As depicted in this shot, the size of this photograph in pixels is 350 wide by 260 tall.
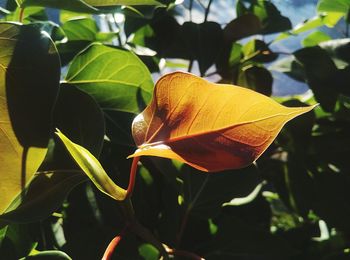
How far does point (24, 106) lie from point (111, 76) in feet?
0.40

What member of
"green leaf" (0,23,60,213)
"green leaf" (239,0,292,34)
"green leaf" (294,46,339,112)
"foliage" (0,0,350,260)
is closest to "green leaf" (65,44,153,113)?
"foliage" (0,0,350,260)

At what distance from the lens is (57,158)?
336 mm

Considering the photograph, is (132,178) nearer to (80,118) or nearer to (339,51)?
(80,118)

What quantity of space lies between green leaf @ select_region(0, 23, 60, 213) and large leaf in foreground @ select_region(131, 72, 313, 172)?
7 cm

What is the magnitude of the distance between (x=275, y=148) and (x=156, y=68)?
184 millimetres

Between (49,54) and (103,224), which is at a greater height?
(49,54)

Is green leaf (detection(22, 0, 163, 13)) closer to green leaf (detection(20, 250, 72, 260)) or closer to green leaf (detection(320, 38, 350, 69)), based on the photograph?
green leaf (detection(20, 250, 72, 260))

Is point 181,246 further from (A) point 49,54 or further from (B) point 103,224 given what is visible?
(A) point 49,54

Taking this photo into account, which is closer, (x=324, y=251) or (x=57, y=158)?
(x=57, y=158)

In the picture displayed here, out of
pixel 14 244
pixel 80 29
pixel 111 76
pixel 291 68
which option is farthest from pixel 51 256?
pixel 291 68

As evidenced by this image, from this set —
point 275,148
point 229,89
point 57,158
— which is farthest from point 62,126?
point 275,148

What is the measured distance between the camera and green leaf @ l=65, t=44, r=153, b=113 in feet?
1.30

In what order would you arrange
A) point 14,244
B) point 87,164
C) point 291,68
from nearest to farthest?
point 87,164, point 14,244, point 291,68

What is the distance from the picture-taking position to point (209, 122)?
27 centimetres
